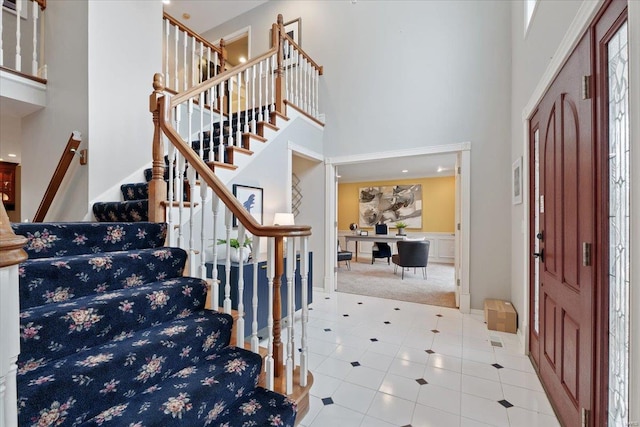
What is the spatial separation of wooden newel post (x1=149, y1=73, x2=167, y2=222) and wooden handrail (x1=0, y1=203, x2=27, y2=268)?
1623mm

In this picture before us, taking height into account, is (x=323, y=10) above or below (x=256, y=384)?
above

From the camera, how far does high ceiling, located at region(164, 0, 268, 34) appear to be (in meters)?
5.35

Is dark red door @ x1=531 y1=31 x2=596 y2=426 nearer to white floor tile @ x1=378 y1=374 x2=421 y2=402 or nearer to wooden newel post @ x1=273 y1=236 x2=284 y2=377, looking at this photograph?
white floor tile @ x1=378 y1=374 x2=421 y2=402

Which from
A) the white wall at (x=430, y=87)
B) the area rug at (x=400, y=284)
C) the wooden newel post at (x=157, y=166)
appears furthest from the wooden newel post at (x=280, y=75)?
the area rug at (x=400, y=284)

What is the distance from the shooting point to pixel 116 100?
2.83 m

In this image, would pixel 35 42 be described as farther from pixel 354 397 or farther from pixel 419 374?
pixel 419 374

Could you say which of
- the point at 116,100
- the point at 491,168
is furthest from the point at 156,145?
the point at 491,168

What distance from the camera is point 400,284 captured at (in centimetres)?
519

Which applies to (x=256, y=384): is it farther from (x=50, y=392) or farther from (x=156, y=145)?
(x=156, y=145)

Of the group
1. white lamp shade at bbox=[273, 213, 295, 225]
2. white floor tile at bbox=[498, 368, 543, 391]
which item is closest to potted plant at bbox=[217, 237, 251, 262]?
white lamp shade at bbox=[273, 213, 295, 225]

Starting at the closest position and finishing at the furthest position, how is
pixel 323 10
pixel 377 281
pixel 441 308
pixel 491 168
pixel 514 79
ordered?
pixel 514 79 → pixel 491 168 → pixel 441 308 → pixel 323 10 → pixel 377 281

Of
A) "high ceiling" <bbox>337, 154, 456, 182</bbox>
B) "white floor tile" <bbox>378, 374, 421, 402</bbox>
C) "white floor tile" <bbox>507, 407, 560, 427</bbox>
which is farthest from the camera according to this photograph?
"high ceiling" <bbox>337, 154, 456, 182</bbox>

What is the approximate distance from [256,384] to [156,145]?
1.81 metres

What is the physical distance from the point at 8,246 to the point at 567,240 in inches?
93.6
